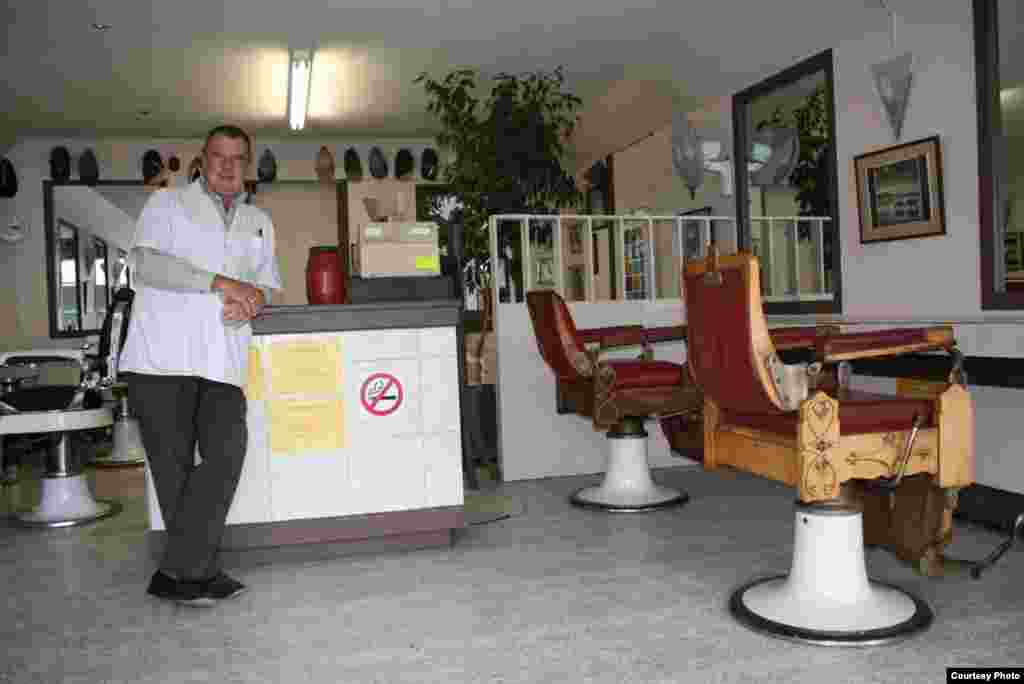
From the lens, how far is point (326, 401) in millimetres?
3586

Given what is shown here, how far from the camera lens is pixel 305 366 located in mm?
3562

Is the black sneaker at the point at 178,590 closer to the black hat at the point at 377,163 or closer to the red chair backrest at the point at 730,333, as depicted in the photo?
the red chair backrest at the point at 730,333

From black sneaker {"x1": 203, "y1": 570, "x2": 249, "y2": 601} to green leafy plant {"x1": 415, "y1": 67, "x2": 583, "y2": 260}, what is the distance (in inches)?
139

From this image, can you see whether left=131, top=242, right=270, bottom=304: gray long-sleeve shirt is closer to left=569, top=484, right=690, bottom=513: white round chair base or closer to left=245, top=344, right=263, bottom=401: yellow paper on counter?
left=245, top=344, right=263, bottom=401: yellow paper on counter

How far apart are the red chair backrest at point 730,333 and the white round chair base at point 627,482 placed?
5.01 ft

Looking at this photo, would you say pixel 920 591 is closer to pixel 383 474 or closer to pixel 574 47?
pixel 383 474

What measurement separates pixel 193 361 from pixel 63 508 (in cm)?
211

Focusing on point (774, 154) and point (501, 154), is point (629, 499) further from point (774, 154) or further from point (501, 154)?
point (501, 154)

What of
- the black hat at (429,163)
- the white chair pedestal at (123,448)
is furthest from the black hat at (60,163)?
the black hat at (429,163)

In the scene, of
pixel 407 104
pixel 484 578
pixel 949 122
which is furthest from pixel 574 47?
pixel 484 578

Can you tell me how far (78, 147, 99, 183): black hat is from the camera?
8.39 meters

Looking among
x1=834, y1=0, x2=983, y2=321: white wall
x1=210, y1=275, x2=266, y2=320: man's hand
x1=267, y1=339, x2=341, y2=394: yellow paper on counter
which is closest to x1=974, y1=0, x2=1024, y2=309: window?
x1=834, y1=0, x2=983, y2=321: white wall

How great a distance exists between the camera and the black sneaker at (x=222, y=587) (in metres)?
3.09

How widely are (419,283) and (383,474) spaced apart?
0.82 metres
